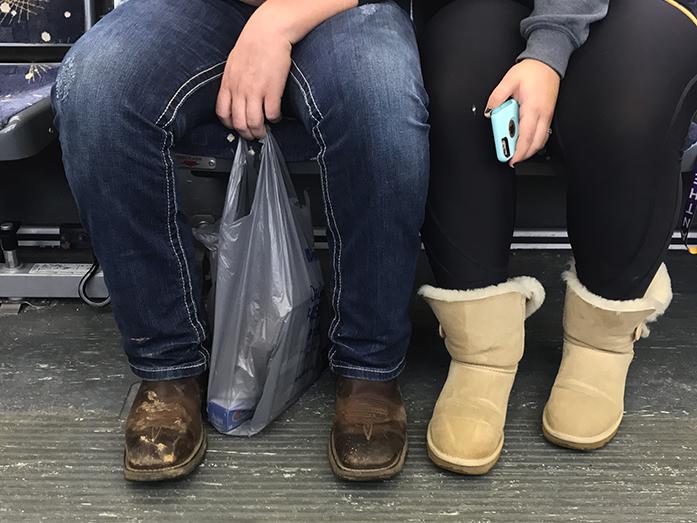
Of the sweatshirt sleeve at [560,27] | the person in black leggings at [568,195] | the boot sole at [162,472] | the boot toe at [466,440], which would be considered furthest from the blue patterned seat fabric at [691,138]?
the boot sole at [162,472]

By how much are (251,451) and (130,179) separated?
449 millimetres

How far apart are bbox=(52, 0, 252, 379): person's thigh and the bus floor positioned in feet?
0.56

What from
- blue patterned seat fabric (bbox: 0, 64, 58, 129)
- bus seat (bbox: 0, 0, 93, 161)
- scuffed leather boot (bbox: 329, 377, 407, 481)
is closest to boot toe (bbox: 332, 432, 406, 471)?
scuffed leather boot (bbox: 329, 377, 407, 481)

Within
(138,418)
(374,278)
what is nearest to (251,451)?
(138,418)

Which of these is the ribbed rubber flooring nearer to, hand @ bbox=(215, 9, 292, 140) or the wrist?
hand @ bbox=(215, 9, 292, 140)

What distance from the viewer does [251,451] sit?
1.06 meters

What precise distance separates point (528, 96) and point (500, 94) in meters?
0.04

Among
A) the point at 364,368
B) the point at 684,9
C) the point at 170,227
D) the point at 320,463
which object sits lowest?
the point at 320,463

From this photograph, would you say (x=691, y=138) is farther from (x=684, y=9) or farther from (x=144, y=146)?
(x=144, y=146)

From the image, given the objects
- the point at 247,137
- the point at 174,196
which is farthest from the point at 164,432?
the point at 247,137

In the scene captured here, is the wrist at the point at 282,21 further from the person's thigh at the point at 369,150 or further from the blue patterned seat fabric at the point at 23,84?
the blue patterned seat fabric at the point at 23,84

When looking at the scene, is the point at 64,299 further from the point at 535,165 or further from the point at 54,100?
the point at 535,165

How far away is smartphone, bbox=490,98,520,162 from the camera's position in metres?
0.91

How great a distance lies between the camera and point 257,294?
41.6 inches
